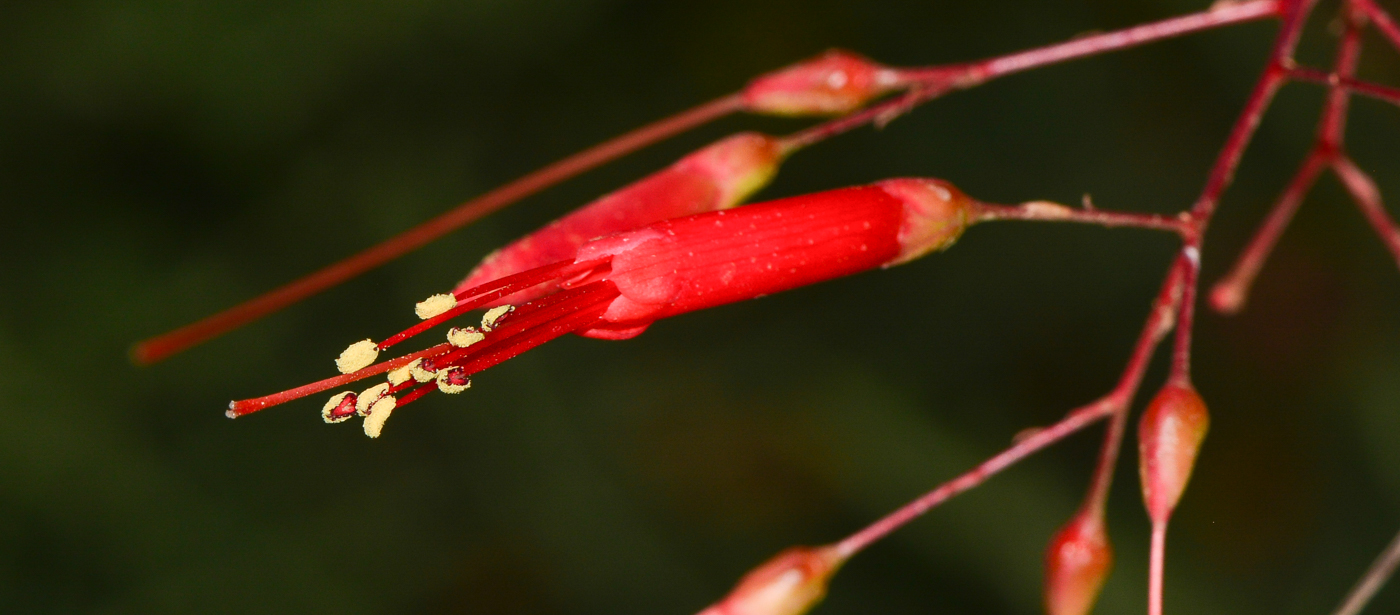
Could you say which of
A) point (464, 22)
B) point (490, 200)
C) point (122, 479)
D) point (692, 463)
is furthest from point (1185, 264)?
point (122, 479)

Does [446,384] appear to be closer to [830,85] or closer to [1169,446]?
[830,85]

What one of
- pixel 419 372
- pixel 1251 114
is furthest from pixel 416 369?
pixel 1251 114

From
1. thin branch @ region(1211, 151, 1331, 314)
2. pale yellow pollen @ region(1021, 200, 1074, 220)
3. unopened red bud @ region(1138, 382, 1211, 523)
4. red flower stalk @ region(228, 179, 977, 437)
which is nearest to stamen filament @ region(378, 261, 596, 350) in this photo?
red flower stalk @ region(228, 179, 977, 437)

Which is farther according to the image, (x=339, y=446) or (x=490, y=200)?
(x=339, y=446)

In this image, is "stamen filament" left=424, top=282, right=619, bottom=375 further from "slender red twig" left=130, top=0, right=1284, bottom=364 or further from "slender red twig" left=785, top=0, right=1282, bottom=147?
"slender red twig" left=785, top=0, right=1282, bottom=147

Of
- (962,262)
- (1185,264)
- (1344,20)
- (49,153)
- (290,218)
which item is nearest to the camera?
(1185,264)

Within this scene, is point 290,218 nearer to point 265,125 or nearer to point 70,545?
point 265,125
